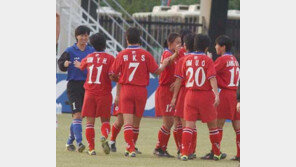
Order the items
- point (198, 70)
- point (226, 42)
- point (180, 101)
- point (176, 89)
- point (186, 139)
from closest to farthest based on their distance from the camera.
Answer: point (186, 139)
point (198, 70)
point (176, 89)
point (180, 101)
point (226, 42)

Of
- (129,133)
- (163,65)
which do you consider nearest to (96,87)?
(129,133)

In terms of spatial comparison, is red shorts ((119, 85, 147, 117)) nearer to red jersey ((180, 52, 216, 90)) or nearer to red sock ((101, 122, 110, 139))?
red sock ((101, 122, 110, 139))

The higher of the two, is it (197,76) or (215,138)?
(197,76)

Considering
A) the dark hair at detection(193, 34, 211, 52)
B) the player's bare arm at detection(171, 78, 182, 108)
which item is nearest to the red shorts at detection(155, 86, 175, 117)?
the player's bare arm at detection(171, 78, 182, 108)

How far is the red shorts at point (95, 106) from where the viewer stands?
11492mm

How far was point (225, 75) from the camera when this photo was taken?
11.4 meters

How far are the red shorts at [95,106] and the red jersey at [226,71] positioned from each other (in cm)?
153

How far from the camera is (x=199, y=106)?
11016mm

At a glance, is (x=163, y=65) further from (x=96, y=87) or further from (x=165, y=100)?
(x=96, y=87)

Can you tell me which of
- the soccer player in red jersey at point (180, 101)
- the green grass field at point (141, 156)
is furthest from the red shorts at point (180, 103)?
the green grass field at point (141, 156)

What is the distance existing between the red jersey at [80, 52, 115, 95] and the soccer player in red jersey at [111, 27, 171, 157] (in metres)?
0.20

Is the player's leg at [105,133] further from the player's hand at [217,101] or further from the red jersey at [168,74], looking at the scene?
the player's hand at [217,101]

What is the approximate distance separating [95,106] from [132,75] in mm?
687

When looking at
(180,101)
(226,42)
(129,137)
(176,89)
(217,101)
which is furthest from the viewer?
(226,42)
